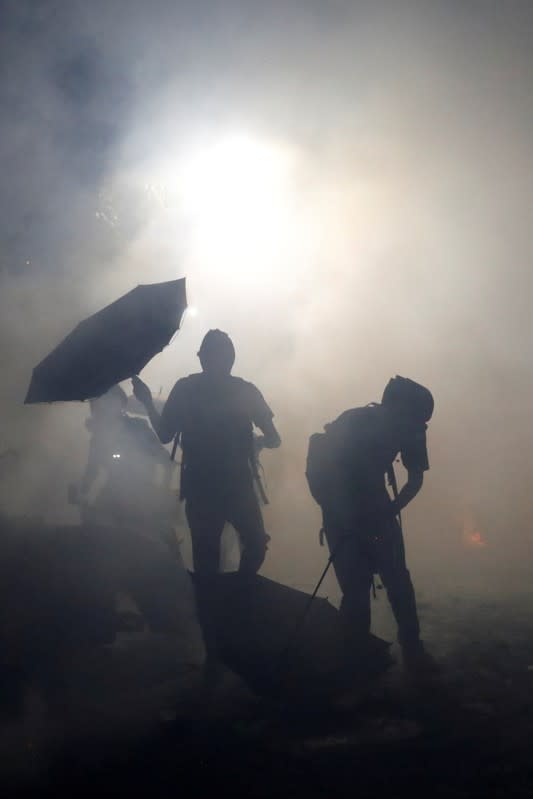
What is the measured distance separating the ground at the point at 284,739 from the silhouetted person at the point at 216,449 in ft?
2.84

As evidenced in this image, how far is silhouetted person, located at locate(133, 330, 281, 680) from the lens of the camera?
402 centimetres

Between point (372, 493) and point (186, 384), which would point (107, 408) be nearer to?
point (186, 384)

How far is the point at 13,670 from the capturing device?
140 inches

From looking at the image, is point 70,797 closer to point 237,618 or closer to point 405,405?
point 237,618

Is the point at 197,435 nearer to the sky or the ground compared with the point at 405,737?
nearer to the sky

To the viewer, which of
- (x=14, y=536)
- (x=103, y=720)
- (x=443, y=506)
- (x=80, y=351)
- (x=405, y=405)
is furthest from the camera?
(x=443, y=506)

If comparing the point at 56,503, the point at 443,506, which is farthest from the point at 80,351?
the point at 443,506

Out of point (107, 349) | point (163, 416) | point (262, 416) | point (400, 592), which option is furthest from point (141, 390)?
point (400, 592)

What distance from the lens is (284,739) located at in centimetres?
248

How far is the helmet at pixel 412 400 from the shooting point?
152 inches

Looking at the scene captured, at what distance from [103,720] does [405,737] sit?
4.52 feet

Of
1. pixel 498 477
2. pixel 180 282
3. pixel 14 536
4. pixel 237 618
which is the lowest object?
pixel 237 618

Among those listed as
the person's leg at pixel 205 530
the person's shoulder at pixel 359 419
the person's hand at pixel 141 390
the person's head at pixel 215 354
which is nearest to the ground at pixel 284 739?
the person's leg at pixel 205 530

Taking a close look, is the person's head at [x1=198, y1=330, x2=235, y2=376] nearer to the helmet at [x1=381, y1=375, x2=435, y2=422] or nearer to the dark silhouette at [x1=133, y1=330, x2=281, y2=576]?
the dark silhouette at [x1=133, y1=330, x2=281, y2=576]
